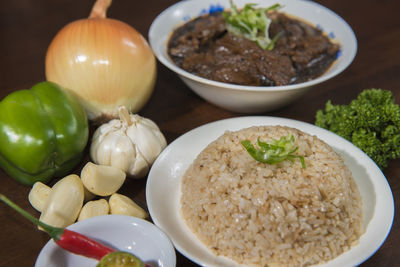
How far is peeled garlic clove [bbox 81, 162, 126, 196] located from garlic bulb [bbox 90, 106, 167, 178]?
95mm

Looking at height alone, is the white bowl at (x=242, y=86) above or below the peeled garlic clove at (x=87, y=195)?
above

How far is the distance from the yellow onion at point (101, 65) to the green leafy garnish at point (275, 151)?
89 cm

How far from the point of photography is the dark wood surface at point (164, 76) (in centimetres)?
202

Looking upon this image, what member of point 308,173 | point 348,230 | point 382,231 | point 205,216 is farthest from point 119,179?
point 382,231

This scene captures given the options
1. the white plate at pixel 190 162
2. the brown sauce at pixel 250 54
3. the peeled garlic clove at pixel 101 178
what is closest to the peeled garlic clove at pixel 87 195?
the peeled garlic clove at pixel 101 178

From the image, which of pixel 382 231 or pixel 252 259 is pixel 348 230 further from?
pixel 252 259

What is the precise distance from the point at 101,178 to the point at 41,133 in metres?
0.38

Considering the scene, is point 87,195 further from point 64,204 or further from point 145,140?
point 145,140

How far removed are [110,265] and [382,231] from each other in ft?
3.67

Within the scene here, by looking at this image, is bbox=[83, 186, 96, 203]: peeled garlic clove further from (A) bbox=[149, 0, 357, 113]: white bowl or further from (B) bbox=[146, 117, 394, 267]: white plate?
(A) bbox=[149, 0, 357, 113]: white bowl

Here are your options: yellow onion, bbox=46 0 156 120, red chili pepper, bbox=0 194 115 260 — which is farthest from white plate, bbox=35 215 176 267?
yellow onion, bbox=46 0 156 120

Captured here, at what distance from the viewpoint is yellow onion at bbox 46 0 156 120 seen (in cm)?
243

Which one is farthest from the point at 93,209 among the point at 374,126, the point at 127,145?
the point at 374,126

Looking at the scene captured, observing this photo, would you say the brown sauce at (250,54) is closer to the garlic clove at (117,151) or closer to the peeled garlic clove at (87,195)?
the garlic clove at (117,151)
